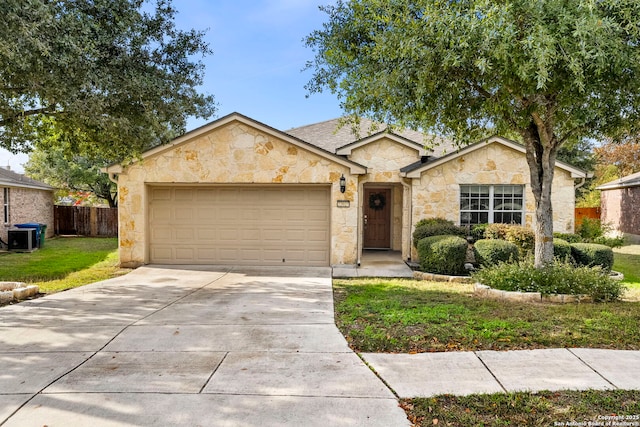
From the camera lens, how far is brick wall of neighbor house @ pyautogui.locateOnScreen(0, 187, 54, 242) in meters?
17.2

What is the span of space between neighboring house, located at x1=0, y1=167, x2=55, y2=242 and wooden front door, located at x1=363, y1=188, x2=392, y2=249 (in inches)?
556

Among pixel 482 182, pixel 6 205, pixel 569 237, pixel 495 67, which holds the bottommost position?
pixel 569 237

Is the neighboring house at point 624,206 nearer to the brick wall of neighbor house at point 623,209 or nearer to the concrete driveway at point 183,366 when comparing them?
the brick wall of neighbor house at point 623,209

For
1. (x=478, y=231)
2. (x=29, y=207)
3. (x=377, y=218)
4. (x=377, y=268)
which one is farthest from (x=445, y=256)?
(x=29, y=207)

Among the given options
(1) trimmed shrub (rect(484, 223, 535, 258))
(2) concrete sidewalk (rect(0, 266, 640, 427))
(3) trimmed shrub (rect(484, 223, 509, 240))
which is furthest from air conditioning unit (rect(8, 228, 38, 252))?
(1) trimmed shrub (rect(484, 223, 535, 258))

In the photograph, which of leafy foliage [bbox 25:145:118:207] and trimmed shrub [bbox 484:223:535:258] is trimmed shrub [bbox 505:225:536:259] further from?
leafy foliage [bbox 25:145:118:207]

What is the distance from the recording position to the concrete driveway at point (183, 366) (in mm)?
3318

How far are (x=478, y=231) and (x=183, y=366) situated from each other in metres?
9.74

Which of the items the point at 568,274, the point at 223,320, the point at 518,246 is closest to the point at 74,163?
the point at 223,320

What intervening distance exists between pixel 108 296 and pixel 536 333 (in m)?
7.26

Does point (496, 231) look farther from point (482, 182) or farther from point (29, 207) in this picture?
point (29, 207)

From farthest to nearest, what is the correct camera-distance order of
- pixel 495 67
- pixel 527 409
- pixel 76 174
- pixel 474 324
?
pixel 76 174 → pixel 495 67 → pixel 474 324 → pixel 527 409

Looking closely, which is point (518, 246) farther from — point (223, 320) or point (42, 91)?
point (42, 91)

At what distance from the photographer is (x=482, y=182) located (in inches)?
484
